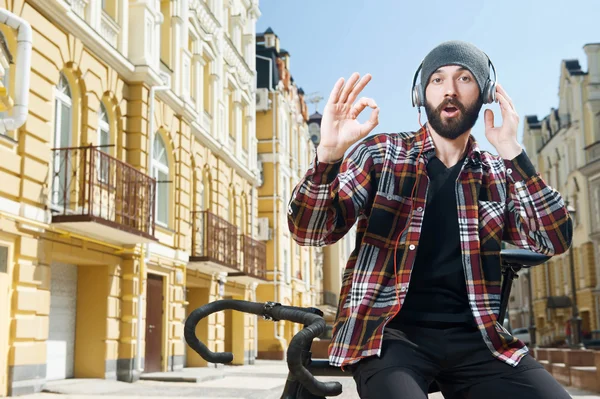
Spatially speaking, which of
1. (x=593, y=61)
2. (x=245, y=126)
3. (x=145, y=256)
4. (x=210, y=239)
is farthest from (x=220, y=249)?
(x=593, y=61)

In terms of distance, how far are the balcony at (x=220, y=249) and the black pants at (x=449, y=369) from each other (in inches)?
831

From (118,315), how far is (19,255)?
4.55 m

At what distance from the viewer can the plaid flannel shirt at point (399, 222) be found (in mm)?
2260

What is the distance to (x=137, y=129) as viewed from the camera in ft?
61.5

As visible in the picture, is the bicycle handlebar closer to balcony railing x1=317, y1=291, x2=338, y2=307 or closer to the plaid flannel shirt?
the plaid flannel shirt

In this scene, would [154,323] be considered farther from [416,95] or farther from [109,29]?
[416,95]

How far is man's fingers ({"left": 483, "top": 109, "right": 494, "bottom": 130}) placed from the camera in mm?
2557

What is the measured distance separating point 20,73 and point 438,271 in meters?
9.96

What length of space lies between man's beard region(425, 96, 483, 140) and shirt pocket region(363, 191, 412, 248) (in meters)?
0.28

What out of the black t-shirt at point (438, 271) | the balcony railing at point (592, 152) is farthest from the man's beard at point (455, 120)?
the balcony railing at point (592, 152)

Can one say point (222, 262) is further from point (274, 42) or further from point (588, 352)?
point (274, 42)

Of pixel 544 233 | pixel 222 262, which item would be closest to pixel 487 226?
pixel 544 233

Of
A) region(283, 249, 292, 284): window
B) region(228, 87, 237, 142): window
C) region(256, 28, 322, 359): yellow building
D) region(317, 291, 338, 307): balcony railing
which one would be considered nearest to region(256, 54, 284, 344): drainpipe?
region(256, 28, 322, 359): yellow building

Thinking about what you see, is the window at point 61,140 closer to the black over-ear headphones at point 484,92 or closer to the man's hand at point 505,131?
the black over-ear headphones at point 484,92
